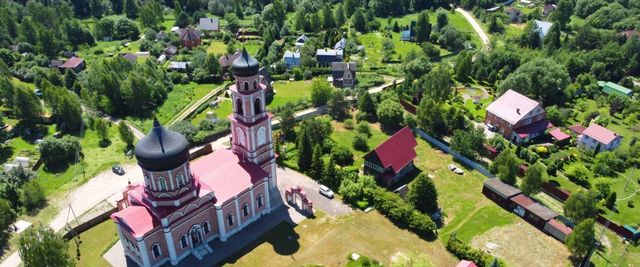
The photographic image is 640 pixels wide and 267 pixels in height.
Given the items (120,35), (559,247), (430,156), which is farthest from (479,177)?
(120,35)

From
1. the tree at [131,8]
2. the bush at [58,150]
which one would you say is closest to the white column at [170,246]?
the bush at [58,150]

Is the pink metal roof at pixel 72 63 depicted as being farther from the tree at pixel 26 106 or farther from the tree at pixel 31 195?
the tree at pixel 31 195

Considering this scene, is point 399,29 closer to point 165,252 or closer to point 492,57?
point 492,57

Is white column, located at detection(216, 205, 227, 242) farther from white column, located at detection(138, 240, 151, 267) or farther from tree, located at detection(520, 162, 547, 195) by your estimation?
tree, located at detection(520, 162, 547, 195)

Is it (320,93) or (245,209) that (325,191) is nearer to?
(245,209)

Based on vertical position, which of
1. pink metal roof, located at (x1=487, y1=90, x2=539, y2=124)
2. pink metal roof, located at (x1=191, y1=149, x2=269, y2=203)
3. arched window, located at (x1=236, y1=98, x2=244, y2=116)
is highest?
arched window, located at (x1=236, y1=98, x2=244, y2=116)

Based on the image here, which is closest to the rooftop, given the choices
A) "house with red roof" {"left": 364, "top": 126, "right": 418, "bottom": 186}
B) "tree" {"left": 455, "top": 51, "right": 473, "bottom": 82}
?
"house with red roof" {"left": 364, "top": 126, "right": 418, "bottom": 186}
